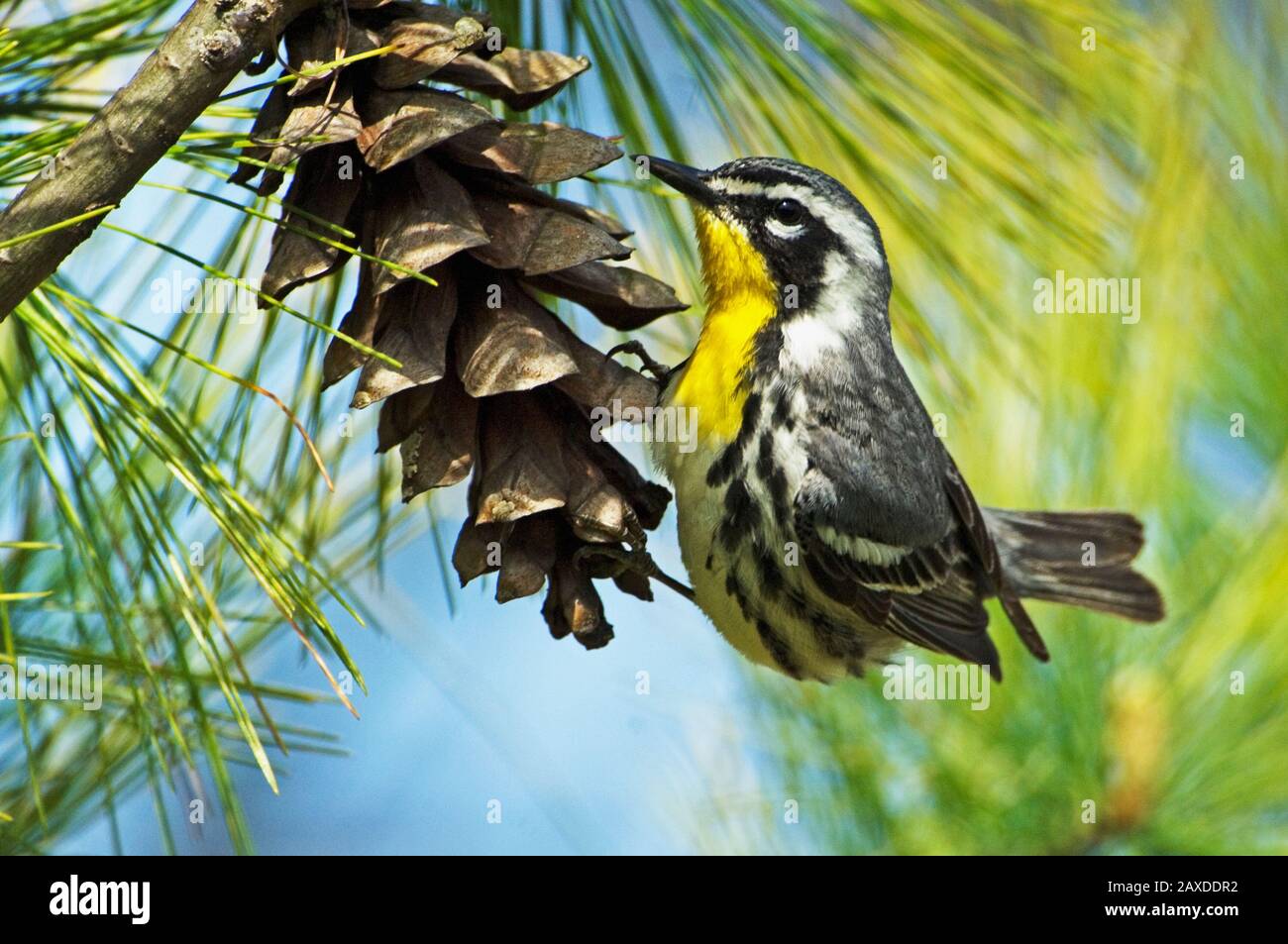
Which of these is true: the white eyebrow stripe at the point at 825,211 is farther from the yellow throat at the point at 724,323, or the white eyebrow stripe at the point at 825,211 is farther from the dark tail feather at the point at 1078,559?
the dark tail feather at the point at 1078,559

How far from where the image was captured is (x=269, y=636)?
71.2 inches

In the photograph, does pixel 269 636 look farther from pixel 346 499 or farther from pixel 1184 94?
pixel 1184 94

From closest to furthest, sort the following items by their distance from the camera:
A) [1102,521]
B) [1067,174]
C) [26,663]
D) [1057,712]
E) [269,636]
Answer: [26,663] < [1067,174] < [269,636] < [1057,712] < [1102,521]

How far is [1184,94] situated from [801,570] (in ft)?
2.88

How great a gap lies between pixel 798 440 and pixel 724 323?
0.20 metres

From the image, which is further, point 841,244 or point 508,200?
point 841,244

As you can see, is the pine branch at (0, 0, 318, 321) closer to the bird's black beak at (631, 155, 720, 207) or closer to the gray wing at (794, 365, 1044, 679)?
the bird's black beak at (631, 155, 720, 207)

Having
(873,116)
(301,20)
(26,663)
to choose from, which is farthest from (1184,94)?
(26,663)

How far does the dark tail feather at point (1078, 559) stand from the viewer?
2.13 m

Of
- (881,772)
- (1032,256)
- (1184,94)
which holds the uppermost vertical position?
(1184,94)

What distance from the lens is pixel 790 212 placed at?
5.87 ft

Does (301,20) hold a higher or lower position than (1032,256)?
higher

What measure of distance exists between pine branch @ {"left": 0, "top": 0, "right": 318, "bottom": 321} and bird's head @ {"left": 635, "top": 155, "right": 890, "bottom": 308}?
33.4 inches

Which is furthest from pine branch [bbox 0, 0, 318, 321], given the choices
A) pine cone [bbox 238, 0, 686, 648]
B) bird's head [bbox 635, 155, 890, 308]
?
bird's head [bbox 635, 155, 890, 308]
